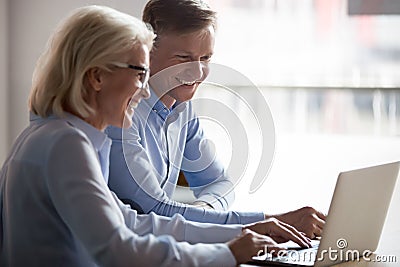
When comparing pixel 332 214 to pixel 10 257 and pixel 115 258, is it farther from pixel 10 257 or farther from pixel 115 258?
pixel 10 257

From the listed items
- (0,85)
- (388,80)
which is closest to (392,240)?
(388,80)

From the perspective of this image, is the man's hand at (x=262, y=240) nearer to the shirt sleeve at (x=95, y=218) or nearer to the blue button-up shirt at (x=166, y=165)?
the shirt sleeve at (x=95, y=218)

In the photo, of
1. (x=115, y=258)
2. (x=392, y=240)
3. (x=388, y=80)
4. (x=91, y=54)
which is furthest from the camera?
(x=388, y=80)

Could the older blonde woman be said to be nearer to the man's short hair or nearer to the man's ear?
the man's ear

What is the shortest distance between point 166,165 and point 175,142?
0.38 ft

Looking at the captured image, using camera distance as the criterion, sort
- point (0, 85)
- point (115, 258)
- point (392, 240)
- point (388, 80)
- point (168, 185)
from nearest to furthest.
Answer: point (115, 258) → point (392, 240) → point (168, 185) → point (388, 80) → point (0, 85)

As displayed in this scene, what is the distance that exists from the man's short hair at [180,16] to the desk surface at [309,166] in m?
1.95

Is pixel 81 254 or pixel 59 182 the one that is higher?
pixel 59 182

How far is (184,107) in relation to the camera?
2447mm

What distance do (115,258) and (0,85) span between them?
3.14 metres

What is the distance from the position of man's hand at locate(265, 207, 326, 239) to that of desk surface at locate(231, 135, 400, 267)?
198cm

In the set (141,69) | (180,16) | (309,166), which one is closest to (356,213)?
(141,69)

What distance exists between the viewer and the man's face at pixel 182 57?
7.42ft

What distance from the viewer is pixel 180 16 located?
2.26 metres
